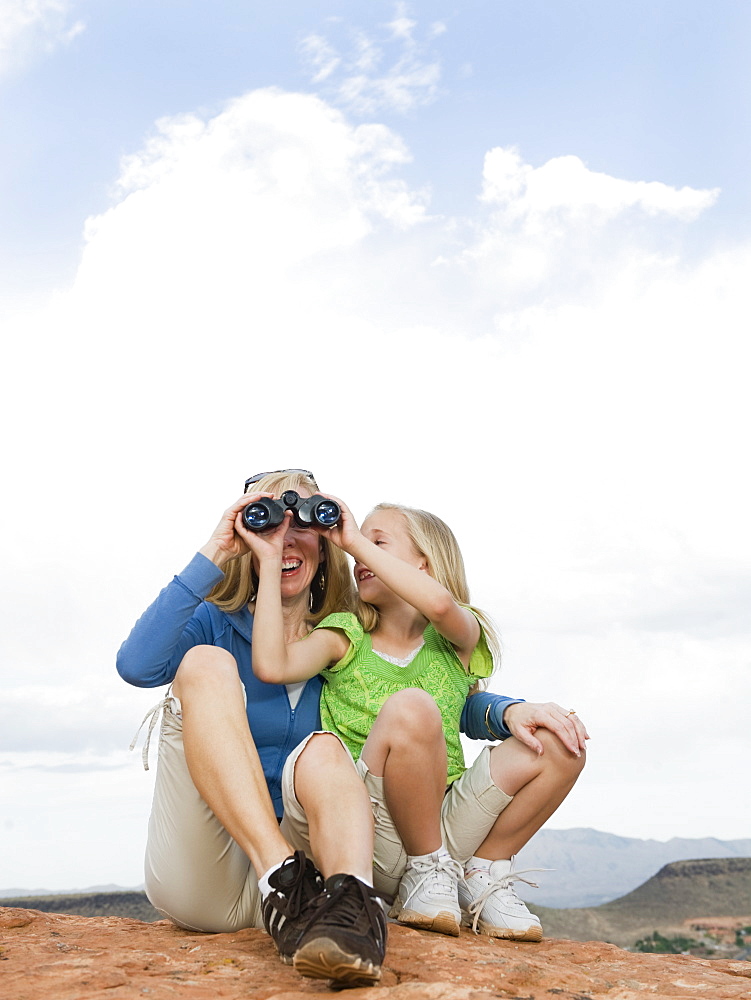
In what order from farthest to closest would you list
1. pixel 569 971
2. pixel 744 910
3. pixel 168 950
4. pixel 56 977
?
pixel 744 910
pixel 168 950
pixel 569 971
pixel 56 977

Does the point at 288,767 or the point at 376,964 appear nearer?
the point at 376,964

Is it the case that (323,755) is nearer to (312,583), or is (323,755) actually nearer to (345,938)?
(345,938)

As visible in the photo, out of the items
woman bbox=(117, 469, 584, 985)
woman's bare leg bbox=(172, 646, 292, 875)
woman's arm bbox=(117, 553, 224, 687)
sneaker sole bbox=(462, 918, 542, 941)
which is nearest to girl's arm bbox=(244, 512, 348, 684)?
woman bbox=(117, 469, 584, 985)

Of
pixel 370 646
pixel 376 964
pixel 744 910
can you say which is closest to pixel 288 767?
pixel 376 964

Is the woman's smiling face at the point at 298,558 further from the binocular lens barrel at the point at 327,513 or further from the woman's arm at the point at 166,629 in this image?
the woman's arm at the point at 166,629

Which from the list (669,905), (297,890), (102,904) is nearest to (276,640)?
(297,890)

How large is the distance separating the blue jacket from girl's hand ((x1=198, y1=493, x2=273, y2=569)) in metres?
0.13

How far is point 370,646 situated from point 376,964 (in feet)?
5.54

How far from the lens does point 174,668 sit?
360cm

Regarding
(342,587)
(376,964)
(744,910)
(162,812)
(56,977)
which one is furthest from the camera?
(744,910)

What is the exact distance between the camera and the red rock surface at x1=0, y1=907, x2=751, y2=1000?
245 cm

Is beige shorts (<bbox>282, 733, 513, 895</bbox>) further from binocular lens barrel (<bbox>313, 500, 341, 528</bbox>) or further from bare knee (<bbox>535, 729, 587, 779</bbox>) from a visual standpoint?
binocular lens barrel (<bbox>313, 500, 341, 528</bbox>)

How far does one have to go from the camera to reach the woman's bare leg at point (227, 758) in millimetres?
2818

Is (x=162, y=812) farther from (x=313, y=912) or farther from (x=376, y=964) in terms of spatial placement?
(x=376, y=964)
